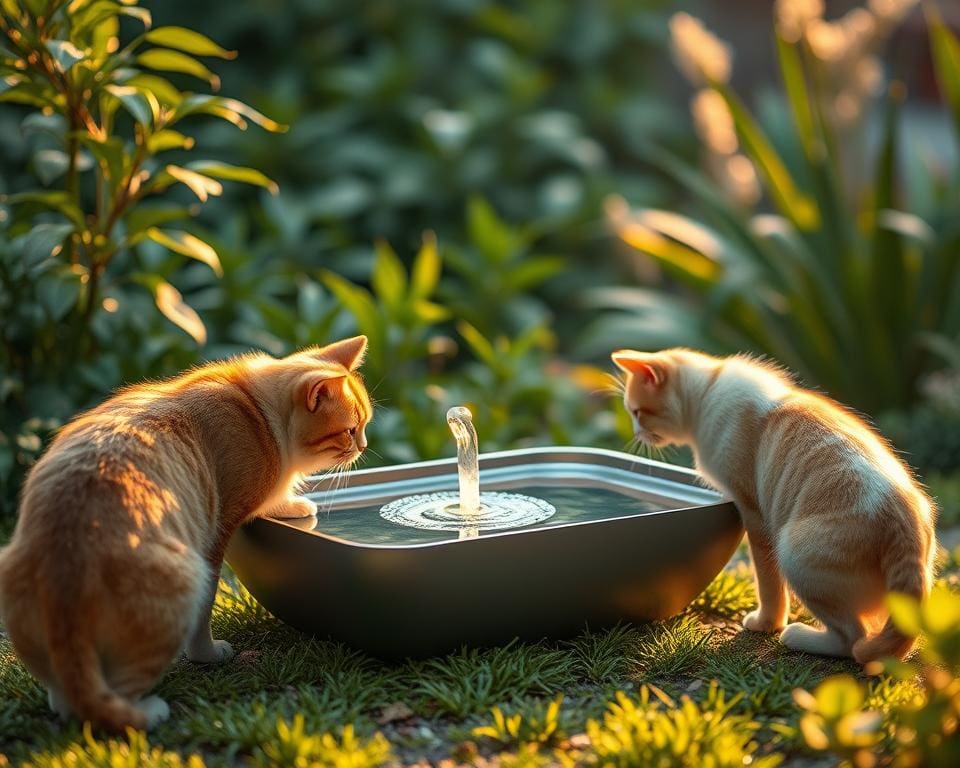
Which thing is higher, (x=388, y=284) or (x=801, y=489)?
(x=801, y=489)

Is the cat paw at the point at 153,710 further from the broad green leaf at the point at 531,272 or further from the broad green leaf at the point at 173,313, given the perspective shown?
the broad green leaf at the point at 531,272

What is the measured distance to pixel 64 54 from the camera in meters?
3.34

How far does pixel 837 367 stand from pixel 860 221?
0.81m

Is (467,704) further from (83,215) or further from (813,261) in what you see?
(813,261)

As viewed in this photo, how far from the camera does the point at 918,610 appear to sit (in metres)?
1.97

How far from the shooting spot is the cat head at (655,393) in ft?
10.7

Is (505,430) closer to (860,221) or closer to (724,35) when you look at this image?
(860,221)

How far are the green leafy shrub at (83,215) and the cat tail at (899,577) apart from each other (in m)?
2.07

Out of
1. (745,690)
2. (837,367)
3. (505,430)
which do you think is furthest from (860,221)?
(745,690)

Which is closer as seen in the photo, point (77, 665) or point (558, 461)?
point (77, 665)

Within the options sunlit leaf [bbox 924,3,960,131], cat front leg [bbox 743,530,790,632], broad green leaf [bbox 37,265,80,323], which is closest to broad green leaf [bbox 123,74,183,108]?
broad green leaf [bbox 37,265,80,323]

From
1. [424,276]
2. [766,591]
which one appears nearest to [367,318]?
[424,276]

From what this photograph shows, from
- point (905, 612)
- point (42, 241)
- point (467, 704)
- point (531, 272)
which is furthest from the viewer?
point (531, 272)

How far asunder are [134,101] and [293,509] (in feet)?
4.36
